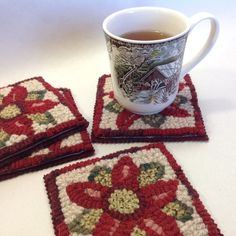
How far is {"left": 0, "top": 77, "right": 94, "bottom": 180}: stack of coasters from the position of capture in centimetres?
39

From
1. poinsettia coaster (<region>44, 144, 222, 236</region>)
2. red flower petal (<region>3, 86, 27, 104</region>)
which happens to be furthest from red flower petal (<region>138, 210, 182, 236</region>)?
red flower petal (<region>3, 86, 27, 104</region>)

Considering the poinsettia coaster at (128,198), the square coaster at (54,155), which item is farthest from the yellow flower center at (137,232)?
the square coaster at (54,155)

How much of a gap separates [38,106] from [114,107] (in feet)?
0.30

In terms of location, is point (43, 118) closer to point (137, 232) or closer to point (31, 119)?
point (31, 119)

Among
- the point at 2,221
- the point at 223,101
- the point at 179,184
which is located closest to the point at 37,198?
the point at 2,221

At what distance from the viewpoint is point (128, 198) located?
35 cm

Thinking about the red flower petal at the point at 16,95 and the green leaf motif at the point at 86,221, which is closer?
the green leaf motif at the point at 86,221

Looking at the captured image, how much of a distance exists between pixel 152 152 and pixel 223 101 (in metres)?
0.15

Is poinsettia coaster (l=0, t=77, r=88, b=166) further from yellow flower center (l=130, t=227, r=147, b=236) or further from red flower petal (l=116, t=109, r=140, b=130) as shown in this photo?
yellow flower center (l=130, t=227, r=147, b=236)

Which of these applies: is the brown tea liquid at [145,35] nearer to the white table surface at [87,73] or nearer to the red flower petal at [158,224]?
the white table surface at [87,73]

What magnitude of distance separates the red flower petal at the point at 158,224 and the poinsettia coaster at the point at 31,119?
0.46 feet

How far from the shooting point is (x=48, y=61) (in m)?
0.59

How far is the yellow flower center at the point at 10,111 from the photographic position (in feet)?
1.42

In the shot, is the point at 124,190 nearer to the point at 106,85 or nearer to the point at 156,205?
the point at 156,205
